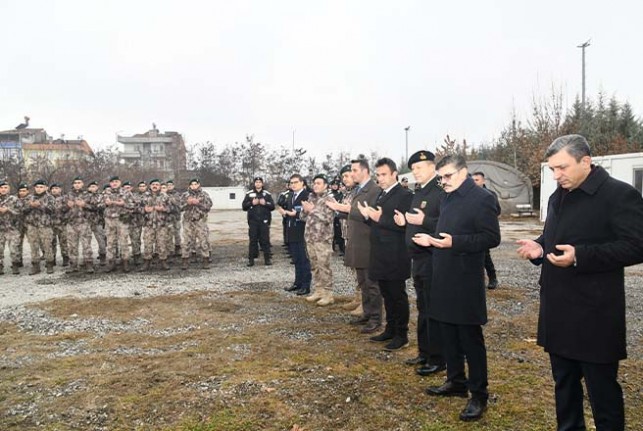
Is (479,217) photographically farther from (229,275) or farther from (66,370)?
(229,275)

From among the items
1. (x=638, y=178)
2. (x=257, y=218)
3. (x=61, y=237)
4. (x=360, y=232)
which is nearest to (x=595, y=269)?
(x=360, y=232)

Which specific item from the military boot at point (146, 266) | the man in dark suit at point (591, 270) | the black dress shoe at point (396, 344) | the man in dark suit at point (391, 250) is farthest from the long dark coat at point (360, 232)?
the military boot at point (146, 266)

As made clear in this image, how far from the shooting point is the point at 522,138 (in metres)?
30.7

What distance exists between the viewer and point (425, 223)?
4141 mm

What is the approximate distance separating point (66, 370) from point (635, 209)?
15.8ft

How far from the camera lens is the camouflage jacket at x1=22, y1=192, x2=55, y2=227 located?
10.3 metres

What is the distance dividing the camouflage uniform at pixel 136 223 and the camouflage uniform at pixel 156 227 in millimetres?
98

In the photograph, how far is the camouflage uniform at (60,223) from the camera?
10.6 meters

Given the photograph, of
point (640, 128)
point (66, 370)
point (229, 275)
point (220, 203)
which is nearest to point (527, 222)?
point (640, 128)

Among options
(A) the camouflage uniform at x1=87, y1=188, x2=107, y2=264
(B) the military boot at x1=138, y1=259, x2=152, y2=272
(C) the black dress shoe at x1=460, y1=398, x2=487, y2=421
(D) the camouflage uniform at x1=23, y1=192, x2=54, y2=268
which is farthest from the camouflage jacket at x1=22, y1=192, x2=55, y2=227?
(C) the black dress shoe at x1=460, y1=398, x2=487, y2=421

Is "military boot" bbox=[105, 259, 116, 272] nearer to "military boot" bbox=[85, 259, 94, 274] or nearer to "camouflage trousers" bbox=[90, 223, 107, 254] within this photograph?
"military boot" bbox=[85, 259, 94, 274]

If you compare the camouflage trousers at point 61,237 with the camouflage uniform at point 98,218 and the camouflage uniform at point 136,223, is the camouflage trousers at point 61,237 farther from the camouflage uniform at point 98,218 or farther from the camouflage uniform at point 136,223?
the camouflage uniform at point 136,223

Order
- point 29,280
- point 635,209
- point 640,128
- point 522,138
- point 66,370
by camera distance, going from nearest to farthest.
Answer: point 635,209
point 66,370
point 29,280
point 640,128
point 522,138

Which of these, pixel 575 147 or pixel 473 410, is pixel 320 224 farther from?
pixel 575 147
